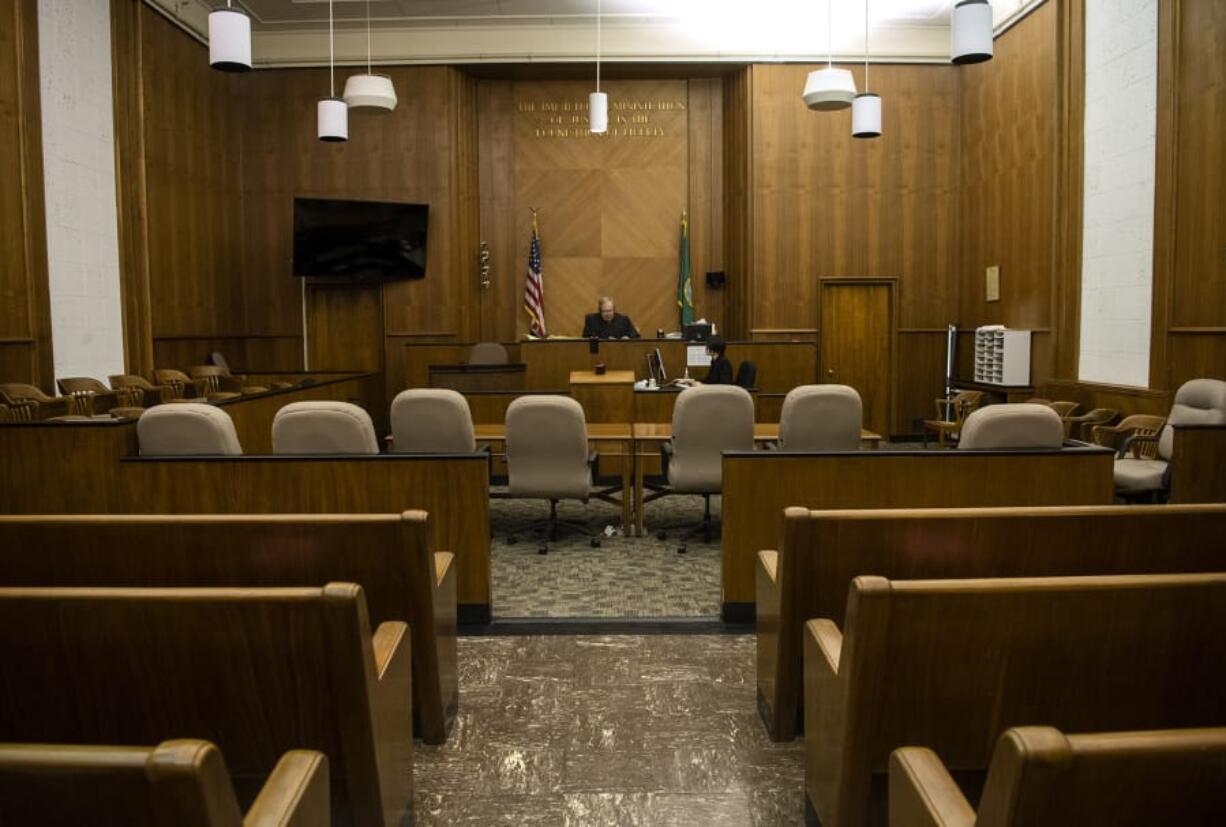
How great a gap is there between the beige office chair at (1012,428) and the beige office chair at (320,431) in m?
2.75

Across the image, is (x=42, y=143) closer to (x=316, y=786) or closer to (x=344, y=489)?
(x=344, y=489)

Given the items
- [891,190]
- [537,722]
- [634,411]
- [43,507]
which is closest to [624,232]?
[891,190]

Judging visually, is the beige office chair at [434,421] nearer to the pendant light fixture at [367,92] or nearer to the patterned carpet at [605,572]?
the patterned carpet at [605,572]

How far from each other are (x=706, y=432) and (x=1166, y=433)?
331 cm

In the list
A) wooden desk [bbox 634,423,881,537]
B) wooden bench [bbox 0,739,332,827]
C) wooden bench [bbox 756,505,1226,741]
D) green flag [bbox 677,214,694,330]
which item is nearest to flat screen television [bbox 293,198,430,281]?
green flag [bbox 677,214,694,330]

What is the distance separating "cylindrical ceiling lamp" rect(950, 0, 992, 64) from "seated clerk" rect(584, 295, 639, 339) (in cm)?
558

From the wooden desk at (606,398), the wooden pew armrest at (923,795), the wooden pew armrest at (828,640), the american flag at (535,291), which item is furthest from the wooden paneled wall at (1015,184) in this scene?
the wooden pew armrest at (923,795)

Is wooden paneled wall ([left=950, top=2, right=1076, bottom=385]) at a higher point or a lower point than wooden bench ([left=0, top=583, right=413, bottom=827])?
higher

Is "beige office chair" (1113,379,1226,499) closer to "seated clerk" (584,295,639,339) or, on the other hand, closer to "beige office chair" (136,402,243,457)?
"beige office chair" (136,402,243,457)

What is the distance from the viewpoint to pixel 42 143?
8836mm

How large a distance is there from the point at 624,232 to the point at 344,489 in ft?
32.4

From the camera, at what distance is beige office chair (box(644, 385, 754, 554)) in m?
5.77

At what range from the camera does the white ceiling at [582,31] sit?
467 inches

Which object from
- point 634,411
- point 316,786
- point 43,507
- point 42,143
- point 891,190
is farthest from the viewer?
point 891,190
